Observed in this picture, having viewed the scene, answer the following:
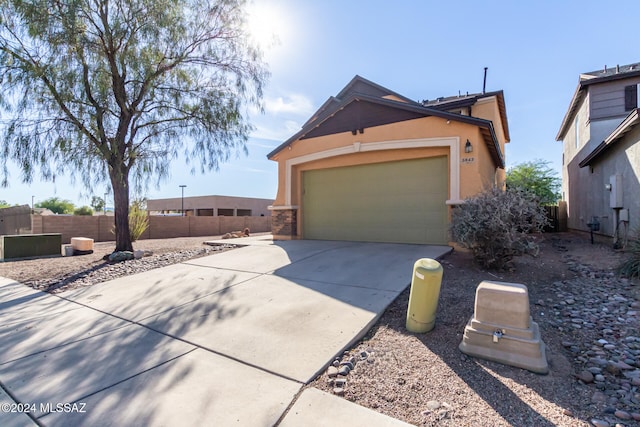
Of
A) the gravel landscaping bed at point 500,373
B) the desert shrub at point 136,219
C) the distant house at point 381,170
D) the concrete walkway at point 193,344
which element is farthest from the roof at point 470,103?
the desert shrub at point 136,219

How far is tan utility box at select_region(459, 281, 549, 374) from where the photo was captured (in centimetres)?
284

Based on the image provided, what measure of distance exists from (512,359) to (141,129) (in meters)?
10.5

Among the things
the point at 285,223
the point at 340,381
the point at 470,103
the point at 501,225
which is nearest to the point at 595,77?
the point at 470,103

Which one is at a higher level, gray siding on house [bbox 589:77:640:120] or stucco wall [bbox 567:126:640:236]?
gray siding on house [bbox 589:77:640:120]

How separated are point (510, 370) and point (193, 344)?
318cm

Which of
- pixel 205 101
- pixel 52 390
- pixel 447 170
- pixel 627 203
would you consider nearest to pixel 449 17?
pixel 447 170

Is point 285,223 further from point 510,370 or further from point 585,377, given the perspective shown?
point 585,377

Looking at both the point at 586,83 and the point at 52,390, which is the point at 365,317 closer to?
the point at 52,390

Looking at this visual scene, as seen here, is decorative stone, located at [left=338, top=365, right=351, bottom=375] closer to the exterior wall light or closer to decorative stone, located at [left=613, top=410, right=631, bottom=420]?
decorative stone, located at [left=613, top=410, right=631, bottom=420]

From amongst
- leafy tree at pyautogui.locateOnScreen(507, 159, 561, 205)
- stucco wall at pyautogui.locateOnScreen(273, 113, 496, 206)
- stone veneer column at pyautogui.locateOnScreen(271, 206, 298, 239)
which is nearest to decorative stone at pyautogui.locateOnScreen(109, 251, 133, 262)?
stone veneer column at pyautogui.locateOnScreen(271, 206, 298, 239)

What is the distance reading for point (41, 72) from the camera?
742 centimetres

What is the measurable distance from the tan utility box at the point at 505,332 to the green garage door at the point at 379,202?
5.25 m

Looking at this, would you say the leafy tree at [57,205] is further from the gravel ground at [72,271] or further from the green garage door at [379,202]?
the green garage door at [379,202]

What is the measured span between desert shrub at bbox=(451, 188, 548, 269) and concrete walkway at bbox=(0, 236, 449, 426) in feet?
4.31
